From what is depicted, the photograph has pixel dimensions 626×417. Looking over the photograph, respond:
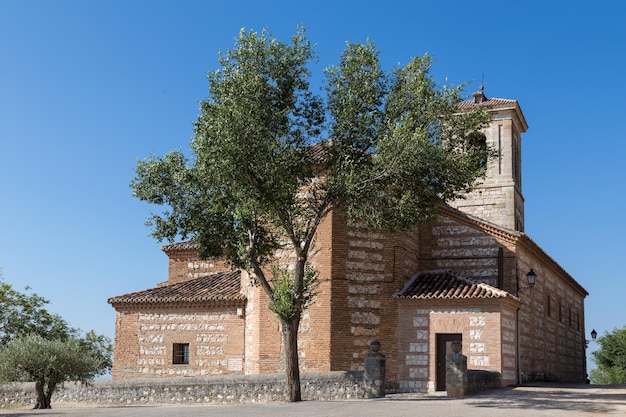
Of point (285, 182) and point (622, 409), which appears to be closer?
point (622, 409)

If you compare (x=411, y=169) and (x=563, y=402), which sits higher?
(x=411, y=169)

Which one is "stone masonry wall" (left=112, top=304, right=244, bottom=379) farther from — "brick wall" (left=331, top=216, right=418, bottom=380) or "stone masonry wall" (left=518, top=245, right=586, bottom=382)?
"stone masonry wall" (left=518, top=245, right=586, bottom=382)

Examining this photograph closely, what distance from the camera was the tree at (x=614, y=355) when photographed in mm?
53500

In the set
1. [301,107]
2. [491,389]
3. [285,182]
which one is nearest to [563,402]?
[491,389]

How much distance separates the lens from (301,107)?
19.0 metres

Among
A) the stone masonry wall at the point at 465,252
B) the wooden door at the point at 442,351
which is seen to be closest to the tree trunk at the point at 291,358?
the wooden door at the point at 442,351

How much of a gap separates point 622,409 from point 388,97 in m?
9.47

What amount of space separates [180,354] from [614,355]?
4000cm

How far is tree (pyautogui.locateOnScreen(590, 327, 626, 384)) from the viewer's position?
176ft

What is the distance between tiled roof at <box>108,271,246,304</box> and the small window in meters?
1.70

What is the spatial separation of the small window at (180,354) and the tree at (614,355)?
→ 127 ft

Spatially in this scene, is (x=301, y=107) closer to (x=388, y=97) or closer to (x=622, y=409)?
(x=388, y=97)

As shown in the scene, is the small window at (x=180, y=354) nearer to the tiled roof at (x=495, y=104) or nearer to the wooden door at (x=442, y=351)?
the wooden door at (x=442, y=351)

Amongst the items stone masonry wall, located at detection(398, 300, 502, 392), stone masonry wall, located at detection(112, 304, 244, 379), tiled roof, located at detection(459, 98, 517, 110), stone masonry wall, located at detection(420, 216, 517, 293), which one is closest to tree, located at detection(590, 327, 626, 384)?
tiled roof, located at detection(459, 98, 517, 110)
